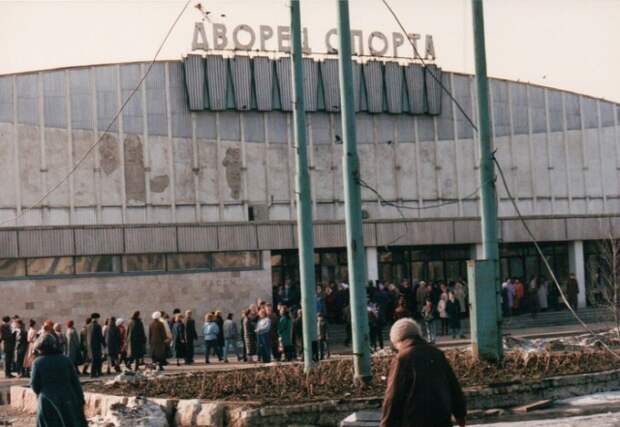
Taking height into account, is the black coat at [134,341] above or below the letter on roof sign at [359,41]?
below

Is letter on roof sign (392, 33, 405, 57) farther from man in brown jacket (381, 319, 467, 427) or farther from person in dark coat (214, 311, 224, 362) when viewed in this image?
man in brown jacket (381, 319, 467, 427)

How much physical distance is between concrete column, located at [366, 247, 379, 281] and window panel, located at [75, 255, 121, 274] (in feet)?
32.2

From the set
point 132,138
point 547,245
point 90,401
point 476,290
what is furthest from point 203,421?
point 547,245

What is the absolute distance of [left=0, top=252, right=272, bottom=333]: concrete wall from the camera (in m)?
42.9

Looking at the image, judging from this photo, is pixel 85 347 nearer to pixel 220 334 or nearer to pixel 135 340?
pixel 135 340

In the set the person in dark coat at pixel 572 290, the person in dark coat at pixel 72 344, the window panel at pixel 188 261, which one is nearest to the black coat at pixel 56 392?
the person in dark coat at pixel 72 344

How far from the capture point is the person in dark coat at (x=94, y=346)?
103ft

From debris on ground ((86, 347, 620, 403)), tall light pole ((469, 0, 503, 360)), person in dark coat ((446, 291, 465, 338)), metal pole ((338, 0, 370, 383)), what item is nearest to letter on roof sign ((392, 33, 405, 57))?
person in dark coat ((446, 291, 465, 338))

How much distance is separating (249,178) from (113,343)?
17.7 meters

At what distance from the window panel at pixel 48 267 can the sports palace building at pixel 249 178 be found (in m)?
0.07

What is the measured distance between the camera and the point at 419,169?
53.2m

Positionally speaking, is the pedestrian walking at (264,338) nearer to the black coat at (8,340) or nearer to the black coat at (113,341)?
the black coat at (113,341)

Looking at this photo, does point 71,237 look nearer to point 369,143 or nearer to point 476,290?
point 369,143

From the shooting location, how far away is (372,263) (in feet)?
163
